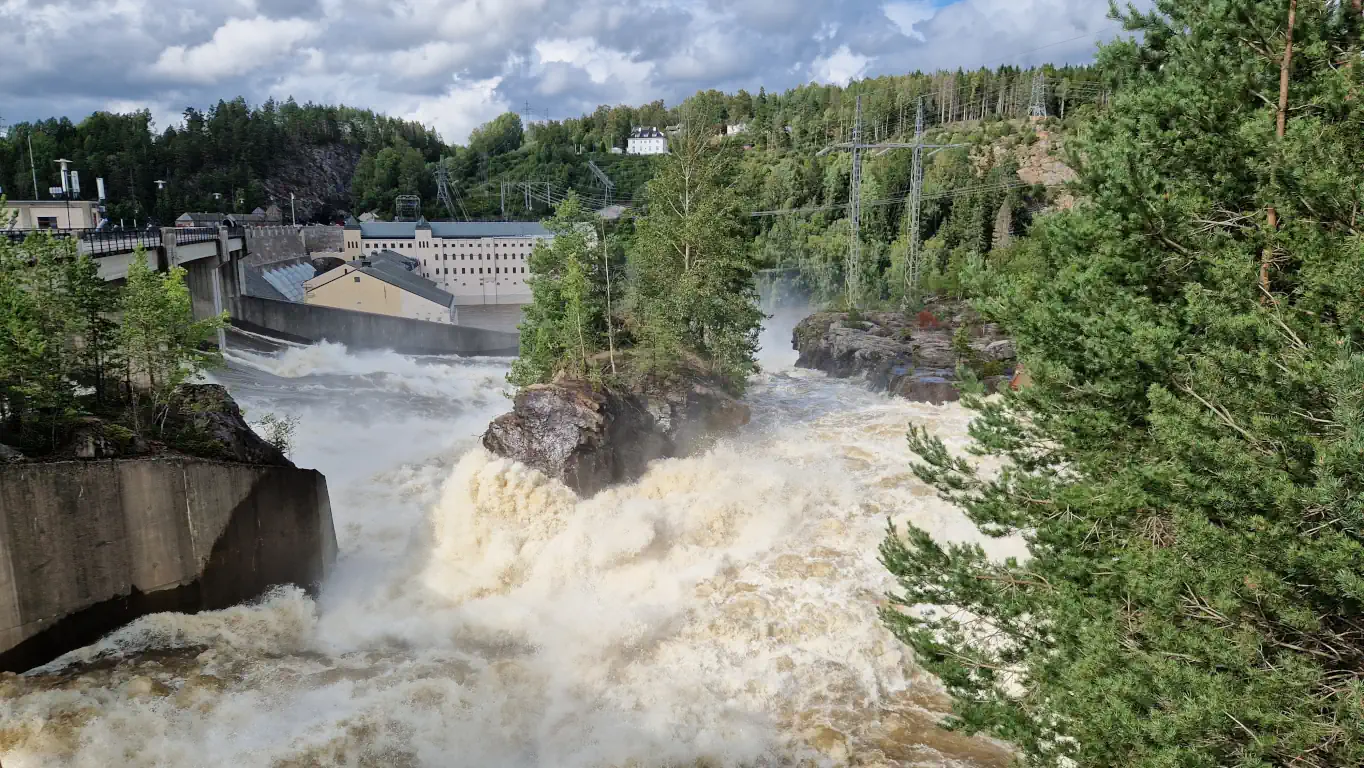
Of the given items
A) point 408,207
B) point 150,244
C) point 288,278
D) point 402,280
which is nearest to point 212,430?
point 150,244

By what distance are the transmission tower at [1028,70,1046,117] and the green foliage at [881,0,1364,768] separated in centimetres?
10047

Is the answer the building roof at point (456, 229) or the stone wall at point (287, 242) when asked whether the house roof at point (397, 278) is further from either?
the building roof at point (456, 229)

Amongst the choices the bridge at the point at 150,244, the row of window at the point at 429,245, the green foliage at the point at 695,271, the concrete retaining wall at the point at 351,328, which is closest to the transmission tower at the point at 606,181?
the row of window at the point at 429,245

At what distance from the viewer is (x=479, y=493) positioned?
23703 millimetres

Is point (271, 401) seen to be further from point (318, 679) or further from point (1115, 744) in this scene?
point (1115, 744)

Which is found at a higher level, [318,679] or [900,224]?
[900,224]

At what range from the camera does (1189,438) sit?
719 centimetres

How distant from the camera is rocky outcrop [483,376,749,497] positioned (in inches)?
980

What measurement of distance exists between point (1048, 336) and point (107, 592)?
1718cm

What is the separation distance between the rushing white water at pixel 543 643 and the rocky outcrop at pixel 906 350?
11932 millimetres

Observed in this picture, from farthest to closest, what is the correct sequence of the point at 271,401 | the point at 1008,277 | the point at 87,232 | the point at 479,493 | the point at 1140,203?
1. the point at 271,401
2. the point at 87,232
3. the point at 479,493
4. the point at 1008,277
5. the point at 1140,203

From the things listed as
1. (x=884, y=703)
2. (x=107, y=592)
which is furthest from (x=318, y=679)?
(x=884, y=703)

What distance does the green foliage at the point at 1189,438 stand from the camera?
21.8 ft

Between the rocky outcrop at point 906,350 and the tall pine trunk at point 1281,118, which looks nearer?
the tall pine trunk at point 1281,118
